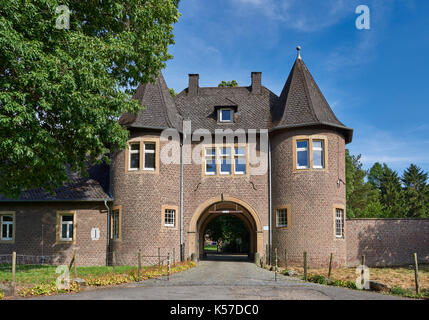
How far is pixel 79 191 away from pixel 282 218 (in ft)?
33.2

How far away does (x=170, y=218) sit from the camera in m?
23.5

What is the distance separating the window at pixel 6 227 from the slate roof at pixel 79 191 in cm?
96

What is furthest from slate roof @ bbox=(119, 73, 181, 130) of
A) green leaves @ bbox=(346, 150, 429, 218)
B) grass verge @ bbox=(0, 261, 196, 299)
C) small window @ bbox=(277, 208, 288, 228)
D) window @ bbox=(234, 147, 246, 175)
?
green leaves @ bbox=(346, 150, 429, 218)

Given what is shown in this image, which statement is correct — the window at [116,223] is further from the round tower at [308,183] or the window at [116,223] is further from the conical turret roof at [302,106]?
the conical turret roof at [302,106]

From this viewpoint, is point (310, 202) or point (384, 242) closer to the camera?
point (310, 202)

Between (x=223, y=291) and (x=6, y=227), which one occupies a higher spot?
(x=6, y=227)

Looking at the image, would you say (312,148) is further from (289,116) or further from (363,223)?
(363,223)

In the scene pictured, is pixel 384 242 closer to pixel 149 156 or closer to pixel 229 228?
pixel 149 156

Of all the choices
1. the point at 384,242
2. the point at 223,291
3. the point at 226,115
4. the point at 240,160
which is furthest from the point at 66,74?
the point at 384,242

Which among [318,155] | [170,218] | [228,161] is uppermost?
[318,155]

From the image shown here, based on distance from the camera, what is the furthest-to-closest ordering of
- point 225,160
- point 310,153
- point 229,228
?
point 229,228
point 225,160
point 310,153

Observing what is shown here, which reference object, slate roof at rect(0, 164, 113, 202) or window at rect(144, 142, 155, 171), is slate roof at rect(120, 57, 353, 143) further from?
slate roof at rect(0, 164, 113, 202)

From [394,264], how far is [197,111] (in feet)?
41.9

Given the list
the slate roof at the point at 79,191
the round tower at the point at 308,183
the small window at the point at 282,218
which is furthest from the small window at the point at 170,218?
the small window at the point at 282,218
